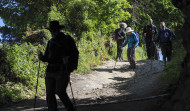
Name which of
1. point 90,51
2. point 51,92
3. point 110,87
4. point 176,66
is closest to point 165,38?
point 110,87

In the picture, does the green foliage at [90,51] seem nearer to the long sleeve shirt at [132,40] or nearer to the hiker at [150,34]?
the long sleeve shirt at [132,40]

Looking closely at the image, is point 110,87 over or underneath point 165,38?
underneath

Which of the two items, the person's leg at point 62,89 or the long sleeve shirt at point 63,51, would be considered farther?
the long sleeve shirt at point 63,51

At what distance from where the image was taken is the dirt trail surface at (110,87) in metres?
7.35

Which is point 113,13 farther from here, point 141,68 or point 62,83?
point 62,83

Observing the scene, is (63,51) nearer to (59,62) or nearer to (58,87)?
(59,62)

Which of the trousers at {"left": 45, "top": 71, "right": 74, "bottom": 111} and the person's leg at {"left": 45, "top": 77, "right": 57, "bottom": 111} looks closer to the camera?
the trousers at {"left": 45, "top": 71, "right": 74, "bottom": 111}

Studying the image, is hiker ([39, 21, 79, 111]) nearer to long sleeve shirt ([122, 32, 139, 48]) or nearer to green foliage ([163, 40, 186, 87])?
green foliage ([163, 40, 186, 87])

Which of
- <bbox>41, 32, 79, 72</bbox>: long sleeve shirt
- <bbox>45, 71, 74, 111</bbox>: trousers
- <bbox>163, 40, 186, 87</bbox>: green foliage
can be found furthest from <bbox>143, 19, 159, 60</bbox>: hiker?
<bbox>45, 71, 74, 111</bbox>: trousers

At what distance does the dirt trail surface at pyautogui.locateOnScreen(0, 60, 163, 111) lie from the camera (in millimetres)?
7352

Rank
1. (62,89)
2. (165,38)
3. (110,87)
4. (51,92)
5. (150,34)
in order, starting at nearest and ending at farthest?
1. (62,89)
2. (51,92)
3. (110,87)
4. (165,38)
5. (150,34)

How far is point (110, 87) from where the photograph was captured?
10789 mm

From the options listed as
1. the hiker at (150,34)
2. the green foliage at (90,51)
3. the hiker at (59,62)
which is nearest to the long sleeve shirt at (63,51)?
the hiker at (59,62)

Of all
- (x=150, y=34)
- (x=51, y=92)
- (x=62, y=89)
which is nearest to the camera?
(x=62, y=89)
